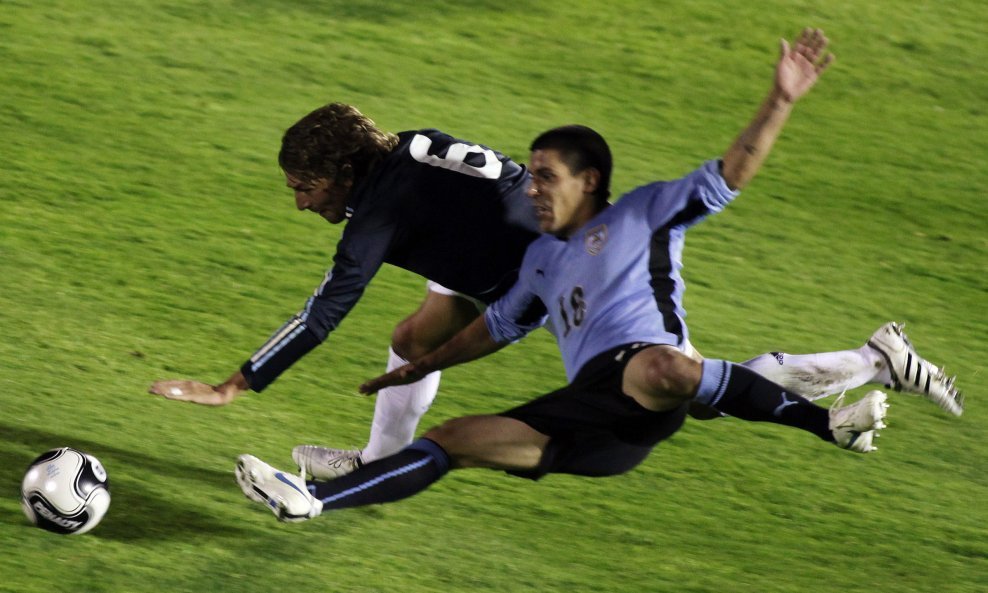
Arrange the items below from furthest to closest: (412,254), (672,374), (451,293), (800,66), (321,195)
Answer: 1. (451,293)
2. (412,254)
3. (321,195)
4. (800,66)
5. (672,374)

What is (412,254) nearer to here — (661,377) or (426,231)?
→ (426,231)

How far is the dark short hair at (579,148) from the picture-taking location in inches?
200

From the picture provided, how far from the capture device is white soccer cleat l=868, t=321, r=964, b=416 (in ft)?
18.2

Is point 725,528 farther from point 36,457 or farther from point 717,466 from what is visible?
point 36,457

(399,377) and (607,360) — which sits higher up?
(607,360)

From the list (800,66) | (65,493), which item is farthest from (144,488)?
(800,66)

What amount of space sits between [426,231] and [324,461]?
3.64ft

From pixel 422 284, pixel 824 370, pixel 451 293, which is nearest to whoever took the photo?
pixel 824 370

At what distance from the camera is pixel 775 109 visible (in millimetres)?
4797

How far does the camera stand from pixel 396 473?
4918mm

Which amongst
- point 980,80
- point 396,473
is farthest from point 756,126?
point 980,80

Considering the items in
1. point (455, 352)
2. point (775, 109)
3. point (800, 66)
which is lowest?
point (455, 352)

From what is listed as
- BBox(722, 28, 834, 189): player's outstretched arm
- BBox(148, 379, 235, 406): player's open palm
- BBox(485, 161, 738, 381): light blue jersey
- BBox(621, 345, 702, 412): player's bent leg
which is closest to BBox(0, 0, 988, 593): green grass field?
BBox(148, 379, 235, 406): player's open palm

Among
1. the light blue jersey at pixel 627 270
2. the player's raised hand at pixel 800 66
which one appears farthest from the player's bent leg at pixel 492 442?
the player's raised hand at pixel 800 66
